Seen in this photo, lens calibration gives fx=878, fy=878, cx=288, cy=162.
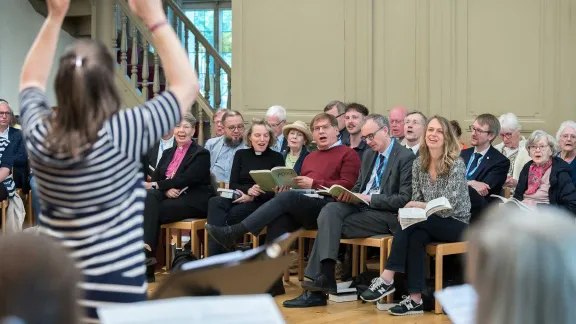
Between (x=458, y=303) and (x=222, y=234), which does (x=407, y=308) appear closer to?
(x=222, y=234)

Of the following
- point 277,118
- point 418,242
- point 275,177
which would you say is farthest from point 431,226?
point 277,118

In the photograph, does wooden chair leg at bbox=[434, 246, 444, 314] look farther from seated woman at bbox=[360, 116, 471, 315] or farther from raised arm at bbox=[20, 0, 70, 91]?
raised arm at bbox=[20, 0, 70, 91]

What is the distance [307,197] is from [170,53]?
402 centimetres

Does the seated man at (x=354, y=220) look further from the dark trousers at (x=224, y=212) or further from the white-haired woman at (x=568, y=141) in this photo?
the white-haired woman at (x=568, y=141)

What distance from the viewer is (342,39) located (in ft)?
27.1

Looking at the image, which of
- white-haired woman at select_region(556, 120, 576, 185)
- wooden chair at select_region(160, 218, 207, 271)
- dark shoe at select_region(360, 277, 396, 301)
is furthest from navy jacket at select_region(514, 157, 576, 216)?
wooden chair at select_region(160, 218, 207, 271)

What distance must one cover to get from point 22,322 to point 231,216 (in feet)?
18.2

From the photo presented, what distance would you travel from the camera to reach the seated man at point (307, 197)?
5.96 meters

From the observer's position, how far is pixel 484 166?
5.95m

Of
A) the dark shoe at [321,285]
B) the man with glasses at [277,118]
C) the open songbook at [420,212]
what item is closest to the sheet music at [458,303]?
the open songbook at [420,212]

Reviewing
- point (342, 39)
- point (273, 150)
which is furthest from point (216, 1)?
point (273, 150)

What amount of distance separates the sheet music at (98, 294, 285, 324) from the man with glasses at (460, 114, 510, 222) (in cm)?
441

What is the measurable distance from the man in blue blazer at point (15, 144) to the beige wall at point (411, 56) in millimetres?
2082

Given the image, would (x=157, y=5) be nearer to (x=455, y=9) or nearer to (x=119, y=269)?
(x=119, y=269)
